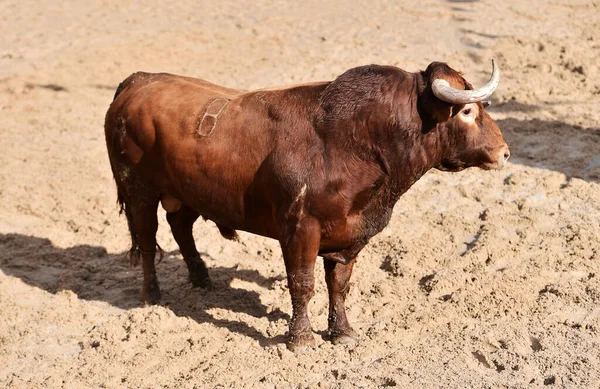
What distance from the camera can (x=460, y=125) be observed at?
6117mm

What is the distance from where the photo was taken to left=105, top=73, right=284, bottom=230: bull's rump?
21.2 ft

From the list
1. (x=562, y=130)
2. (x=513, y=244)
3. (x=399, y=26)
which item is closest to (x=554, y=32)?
(x=399, y=26)

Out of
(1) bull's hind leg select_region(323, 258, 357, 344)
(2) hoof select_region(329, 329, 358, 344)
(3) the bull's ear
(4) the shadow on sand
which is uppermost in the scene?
(3) the bull's ear

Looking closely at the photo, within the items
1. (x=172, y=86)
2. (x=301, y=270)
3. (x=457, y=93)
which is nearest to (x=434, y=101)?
(x=457, y=93)

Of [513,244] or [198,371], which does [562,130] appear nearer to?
[513,244]

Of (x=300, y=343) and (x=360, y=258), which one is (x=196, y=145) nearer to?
(x=300, y=343)

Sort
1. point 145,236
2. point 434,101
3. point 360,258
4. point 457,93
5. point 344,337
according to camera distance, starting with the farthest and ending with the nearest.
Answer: point 360,258
point 145,236
point 344,337
point 434,101
point 457,93

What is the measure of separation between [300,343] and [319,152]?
4.47 ft

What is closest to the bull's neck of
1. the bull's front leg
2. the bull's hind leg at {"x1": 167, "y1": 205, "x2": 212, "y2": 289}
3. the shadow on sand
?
the bull's front leg

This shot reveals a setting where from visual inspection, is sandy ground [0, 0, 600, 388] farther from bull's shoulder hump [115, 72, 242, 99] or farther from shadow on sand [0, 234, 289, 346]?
bull's shoulder hump [115, 72, 242, 99]

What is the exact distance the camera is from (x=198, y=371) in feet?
20.6

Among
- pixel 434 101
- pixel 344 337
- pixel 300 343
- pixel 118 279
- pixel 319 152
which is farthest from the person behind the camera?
pixel 118 279

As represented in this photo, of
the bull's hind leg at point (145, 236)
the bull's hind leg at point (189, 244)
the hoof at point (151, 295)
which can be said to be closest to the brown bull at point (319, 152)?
the bull's hind leg at point (145, 236)

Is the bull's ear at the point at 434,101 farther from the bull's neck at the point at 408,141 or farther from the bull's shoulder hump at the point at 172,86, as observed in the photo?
the bull's shoulder hump at the point at 172,86
